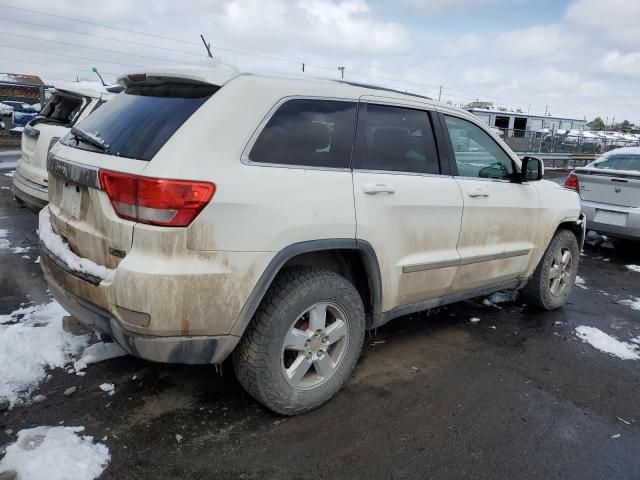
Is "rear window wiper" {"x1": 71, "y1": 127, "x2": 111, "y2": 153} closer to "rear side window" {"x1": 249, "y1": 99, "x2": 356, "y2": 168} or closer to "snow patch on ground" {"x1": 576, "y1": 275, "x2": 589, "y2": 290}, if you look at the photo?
"rear side window" {"x1": 249, "y1": 99, "x2": 356, "y2": 168}

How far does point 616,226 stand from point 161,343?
681 centimetres

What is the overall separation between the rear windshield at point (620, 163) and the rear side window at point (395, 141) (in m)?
5.39

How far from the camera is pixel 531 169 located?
4.14 metres

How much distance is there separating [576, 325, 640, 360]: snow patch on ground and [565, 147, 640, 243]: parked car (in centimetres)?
313

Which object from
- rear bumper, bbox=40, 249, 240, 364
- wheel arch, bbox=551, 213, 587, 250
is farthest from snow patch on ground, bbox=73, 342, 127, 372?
wheel arch, bbox=551, 213, 587, 250

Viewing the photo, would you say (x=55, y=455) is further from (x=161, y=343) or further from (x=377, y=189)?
(x=377, y=189)

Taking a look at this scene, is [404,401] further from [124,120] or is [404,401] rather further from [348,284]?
[124,120]

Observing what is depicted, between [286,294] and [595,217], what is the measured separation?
6.26 metres

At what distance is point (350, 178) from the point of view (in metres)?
2.89

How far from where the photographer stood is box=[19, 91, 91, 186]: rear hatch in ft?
18.3

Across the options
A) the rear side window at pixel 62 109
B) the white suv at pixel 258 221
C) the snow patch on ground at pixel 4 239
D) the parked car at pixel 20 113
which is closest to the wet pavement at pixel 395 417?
the white suv at pixel 258 221

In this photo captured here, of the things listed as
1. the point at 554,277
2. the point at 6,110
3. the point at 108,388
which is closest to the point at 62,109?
the point at 108,388

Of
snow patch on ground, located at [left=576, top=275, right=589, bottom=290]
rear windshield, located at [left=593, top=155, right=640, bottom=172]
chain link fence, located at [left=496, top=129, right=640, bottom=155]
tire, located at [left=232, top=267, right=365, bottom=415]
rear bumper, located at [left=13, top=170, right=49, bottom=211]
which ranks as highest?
chain link fence, located at [left=496, top=129, right=640, bottom=155]

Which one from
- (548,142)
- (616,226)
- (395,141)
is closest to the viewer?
(395,141)
